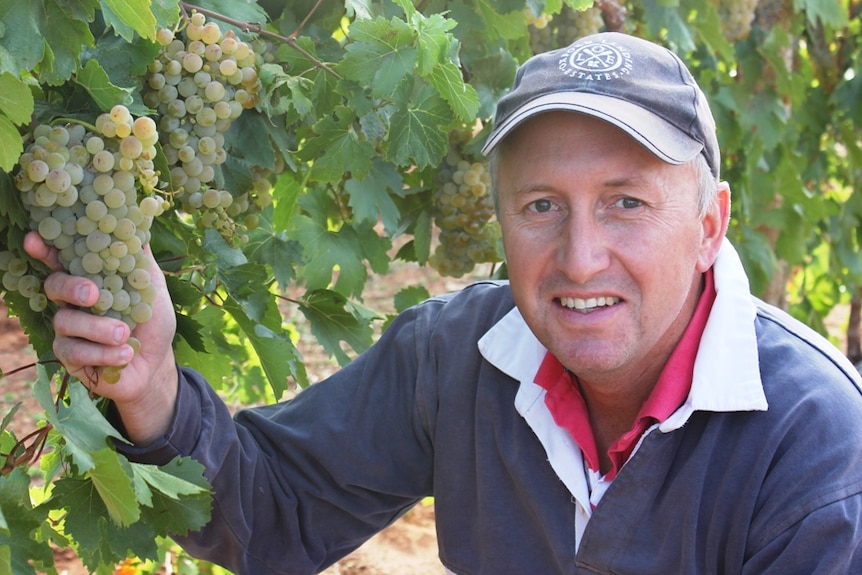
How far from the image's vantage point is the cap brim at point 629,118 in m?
1.68

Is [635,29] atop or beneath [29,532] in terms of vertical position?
atop

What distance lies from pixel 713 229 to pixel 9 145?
113 cm

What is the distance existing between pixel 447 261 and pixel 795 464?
3.94ft

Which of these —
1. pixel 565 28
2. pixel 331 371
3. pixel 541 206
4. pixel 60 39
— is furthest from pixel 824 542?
pixel 331 371

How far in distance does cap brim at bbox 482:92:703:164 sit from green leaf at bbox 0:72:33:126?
76cm

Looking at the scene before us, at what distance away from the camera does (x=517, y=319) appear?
2.10 m

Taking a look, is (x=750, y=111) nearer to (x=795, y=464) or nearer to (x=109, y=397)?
(x=795, y=464)

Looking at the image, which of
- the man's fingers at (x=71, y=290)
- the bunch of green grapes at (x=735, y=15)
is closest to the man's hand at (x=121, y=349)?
the man's fingers at (x=71, y=290)

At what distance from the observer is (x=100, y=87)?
151 cm

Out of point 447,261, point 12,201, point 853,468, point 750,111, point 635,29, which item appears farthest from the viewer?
point 750,111

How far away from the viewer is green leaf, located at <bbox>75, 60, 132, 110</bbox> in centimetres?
150

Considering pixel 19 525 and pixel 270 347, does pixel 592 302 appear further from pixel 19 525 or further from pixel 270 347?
pixel 19 525

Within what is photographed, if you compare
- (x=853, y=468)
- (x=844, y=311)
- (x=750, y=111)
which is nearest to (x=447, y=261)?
(x=853, y=468)

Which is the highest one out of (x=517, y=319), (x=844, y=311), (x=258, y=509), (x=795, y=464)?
(x=795, y=464)
